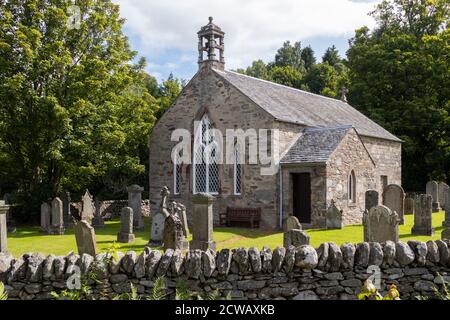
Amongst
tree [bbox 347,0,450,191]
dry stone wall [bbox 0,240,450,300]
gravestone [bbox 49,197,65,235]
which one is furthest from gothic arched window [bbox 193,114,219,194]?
tree [bbox 347,0,450,191]

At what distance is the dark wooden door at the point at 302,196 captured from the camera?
2077 cm

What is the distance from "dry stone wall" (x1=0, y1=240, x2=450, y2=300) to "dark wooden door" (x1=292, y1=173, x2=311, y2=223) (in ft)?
40.8

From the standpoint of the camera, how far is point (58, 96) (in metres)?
24.0

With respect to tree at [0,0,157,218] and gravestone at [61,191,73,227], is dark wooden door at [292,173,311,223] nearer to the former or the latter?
tree at [0,0,157,218]

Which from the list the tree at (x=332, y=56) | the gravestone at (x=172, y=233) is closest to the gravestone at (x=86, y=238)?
the gravestone at (x=172, y=233)

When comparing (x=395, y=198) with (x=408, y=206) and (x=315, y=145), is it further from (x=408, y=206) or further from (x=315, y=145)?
(x=408, y=206)

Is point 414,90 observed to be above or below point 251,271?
above

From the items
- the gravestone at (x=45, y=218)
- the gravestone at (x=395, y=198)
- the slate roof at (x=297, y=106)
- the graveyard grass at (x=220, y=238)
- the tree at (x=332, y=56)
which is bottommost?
the graveyard grass at (x=220, y=238)

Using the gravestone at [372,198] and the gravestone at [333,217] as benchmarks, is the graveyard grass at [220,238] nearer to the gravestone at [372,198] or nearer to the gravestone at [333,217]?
the gravestone at [333,217]

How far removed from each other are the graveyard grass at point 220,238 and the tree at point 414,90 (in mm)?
17144

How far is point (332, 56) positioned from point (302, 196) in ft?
179

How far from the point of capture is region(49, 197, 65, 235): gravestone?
1934 cm

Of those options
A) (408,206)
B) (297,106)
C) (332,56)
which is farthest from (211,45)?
(332,56)

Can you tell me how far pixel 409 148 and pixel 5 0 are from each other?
2933 centimetres
